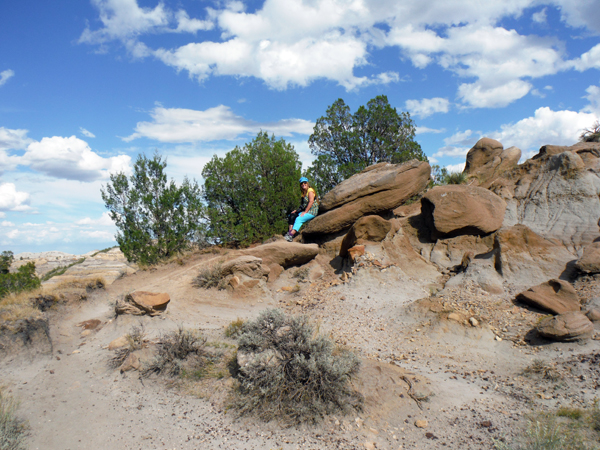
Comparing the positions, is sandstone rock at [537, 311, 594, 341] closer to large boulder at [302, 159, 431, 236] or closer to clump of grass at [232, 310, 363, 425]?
clump of grass at [232, 310, 363, 425]

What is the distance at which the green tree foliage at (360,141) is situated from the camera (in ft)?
56.9

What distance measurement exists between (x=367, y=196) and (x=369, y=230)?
5.27ft

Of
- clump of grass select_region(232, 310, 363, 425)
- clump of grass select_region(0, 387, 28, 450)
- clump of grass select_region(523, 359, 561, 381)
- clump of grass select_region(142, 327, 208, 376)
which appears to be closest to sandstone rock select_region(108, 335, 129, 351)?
clump of grass select_region(142, 327, 208, 376)

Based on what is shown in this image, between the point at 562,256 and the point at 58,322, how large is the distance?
11551mm

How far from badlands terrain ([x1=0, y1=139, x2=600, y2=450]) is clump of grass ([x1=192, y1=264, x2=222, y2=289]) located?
3.9 inches

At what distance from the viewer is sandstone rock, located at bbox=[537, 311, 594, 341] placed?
20.4ft

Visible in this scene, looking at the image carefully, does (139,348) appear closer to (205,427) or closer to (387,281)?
(205,427)

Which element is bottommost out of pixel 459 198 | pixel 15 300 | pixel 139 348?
pixel 139 348

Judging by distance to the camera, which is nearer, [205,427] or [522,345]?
[205,427]

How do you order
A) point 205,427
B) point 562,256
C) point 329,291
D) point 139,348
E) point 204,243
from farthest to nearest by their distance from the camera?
point 204,243 < point 329,291 < point 562,256 < point 139,348 < point 205,427

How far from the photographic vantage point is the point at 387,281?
32.2 ft

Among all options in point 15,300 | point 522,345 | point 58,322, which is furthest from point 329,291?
point 15,300

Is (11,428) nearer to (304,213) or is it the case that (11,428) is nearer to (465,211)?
(304,213)

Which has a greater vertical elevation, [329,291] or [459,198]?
[459,198]
